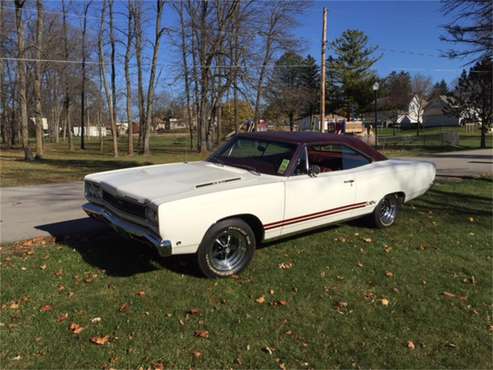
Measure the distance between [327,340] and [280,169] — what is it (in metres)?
2.15

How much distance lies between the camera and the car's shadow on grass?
445 centimetres

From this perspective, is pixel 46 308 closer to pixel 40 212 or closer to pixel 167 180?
pixel 167 180

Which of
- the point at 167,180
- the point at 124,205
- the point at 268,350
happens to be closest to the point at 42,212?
the point at 124,205

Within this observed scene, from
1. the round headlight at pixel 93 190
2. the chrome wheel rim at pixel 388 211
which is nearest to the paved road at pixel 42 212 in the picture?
the round headlight at pixel 93 190

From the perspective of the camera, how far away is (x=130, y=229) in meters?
4.04

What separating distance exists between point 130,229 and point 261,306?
1.53 metres

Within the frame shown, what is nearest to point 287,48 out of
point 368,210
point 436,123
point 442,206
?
point 442,206

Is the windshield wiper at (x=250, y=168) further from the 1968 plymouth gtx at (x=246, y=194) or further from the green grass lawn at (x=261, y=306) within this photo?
the green grass lawn at (x=261, y=306)

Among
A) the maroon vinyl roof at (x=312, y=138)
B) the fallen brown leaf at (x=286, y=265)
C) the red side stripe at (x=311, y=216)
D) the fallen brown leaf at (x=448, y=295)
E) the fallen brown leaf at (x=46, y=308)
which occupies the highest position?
the maroon vinyl roof at (x=312, y=138)

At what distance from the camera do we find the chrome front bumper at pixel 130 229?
3.69 m

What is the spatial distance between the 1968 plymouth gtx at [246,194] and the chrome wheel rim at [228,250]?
1cm

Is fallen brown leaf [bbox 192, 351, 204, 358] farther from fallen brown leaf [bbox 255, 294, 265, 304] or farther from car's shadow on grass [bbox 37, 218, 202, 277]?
car's shadow on grass [bbox 37, 218, 202, 277]

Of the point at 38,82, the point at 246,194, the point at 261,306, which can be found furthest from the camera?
the point at 38,82

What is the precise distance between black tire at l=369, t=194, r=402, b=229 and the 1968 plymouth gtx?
0.02 meters
